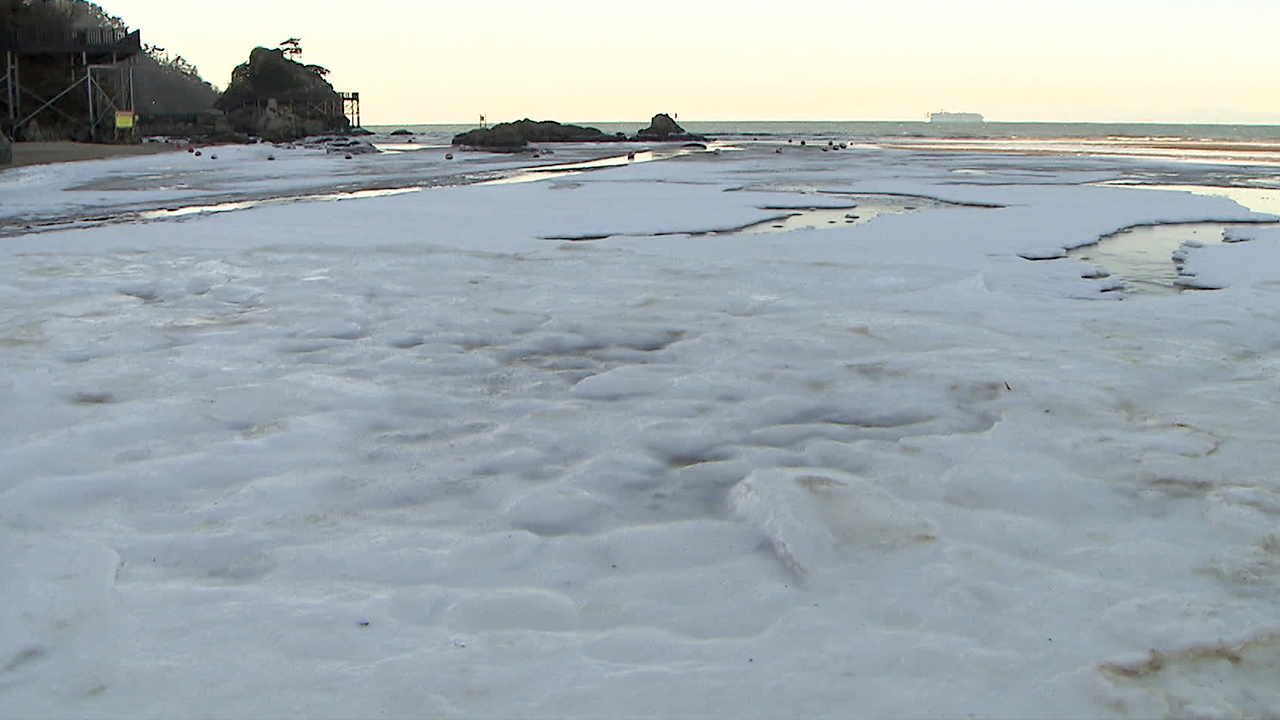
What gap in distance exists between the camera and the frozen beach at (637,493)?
160 centimetres

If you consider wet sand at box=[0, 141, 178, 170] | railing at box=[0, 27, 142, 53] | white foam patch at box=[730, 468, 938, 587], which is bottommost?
white foam patch at box=[730, 468, 938, 587]

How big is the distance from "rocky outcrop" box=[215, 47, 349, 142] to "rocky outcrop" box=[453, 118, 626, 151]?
11.2 m

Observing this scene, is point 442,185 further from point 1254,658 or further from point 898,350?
point 1254,658

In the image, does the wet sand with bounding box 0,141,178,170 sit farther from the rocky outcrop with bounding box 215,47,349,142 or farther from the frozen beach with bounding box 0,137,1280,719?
the rocky outcrop with bounding box 215,47,349,142

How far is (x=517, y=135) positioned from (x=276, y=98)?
66.4ft

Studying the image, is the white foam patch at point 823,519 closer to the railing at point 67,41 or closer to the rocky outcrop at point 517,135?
the railing at point 67,41

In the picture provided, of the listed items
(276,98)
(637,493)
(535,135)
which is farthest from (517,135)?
(637,493)

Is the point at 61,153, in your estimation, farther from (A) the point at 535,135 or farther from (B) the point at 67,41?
(A) the point at 535,135

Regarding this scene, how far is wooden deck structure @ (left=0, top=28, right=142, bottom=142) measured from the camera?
26.2 m

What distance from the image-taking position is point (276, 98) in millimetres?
51094

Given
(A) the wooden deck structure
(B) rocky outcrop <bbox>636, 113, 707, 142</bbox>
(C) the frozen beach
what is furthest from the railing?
(C) the frozen beach

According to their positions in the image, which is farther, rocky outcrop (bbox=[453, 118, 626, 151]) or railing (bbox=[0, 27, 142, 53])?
rocky outcrop (bbox=[453, 118, 626, 151])

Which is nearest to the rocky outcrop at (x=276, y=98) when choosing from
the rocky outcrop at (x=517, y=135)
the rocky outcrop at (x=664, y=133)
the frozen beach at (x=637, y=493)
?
the rocky outcrop at (x=517, y=135)

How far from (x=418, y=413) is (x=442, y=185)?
11.0m
